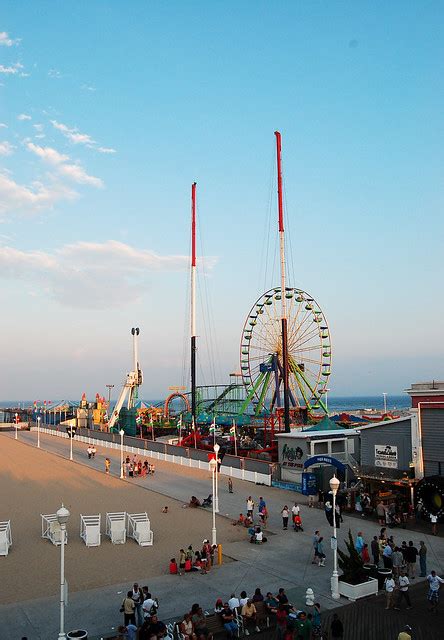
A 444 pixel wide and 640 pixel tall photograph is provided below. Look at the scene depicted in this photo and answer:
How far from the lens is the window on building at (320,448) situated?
101ft

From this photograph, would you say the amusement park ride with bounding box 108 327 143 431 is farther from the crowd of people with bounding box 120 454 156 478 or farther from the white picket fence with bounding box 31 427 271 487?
the crowd of people with bounding box 120 454 156 478

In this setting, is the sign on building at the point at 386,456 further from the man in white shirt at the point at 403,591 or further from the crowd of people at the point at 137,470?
the crowd of people at the point at 137,470

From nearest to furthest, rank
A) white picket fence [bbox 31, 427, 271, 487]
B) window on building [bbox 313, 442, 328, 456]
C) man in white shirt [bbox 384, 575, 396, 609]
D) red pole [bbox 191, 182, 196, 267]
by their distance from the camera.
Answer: man in white shirt [bbox 384, 575, 396, 609], window on building [bbox 313, 442, 328, 456], white picket fence [bbox 31, 427, 271, 487], red pole [bbox 191, 182, 196, 267]

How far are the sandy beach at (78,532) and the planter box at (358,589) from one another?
5.20 meters

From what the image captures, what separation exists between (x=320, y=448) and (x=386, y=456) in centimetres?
552

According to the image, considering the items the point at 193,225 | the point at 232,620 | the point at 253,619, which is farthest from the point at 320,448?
the point at 193,225

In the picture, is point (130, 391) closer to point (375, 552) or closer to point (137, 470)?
point (137, 470)

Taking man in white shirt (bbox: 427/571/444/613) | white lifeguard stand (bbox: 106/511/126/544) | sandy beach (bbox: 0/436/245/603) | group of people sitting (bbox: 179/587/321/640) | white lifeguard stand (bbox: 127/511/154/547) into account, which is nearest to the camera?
group of people sitting (bbox: 179/587/321/640)

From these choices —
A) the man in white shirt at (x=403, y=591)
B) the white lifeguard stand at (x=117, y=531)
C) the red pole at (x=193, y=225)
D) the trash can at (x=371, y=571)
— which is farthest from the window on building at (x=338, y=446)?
the red pole at (x=193, y=225)

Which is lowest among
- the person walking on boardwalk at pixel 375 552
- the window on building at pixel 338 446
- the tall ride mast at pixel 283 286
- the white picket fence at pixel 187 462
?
the white picket fence at pixel 187 462

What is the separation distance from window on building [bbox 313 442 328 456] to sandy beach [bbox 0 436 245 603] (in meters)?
8.17

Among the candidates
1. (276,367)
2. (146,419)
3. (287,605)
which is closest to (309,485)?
(287,605)

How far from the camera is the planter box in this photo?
14.1 metres

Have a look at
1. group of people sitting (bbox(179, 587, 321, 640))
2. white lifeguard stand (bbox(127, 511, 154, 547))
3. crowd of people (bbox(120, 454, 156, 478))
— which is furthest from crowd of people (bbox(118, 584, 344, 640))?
crowd of people (bbox(120, 454, 156, 478))
